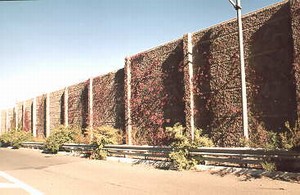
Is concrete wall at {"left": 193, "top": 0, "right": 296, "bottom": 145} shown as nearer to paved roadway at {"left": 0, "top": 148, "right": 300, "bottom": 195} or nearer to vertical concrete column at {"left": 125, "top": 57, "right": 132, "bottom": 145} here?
paved roadway at {"left": 0, "top": 148, "right": 300, "bottom": 195}

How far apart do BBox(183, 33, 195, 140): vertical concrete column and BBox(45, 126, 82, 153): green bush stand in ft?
33.3

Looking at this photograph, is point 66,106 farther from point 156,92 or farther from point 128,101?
point 156,92

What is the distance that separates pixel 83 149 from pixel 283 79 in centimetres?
1168

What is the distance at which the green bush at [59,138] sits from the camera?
22.3 m

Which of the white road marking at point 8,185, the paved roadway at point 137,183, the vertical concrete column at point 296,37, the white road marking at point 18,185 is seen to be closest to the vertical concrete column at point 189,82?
the paved roadway at point 137,183

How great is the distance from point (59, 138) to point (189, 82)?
35.6 feet

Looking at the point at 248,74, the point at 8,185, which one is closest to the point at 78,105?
the point at 248,74

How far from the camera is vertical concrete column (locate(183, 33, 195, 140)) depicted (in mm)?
15781

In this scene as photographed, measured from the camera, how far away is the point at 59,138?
22688 mm

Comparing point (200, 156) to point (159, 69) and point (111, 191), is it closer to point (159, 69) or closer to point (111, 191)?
point (111, 191)

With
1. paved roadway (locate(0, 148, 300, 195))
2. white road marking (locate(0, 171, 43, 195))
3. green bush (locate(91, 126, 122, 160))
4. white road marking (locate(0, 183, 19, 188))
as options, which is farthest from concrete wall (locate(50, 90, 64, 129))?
white road marking (locate(0, 183, 19, 188))

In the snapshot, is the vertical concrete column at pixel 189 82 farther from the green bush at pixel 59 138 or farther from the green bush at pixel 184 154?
the green bush at pixel 59 138

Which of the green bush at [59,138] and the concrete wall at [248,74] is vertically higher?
the concrete wall at [248,74]

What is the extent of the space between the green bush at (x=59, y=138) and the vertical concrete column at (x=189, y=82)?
10.1m
